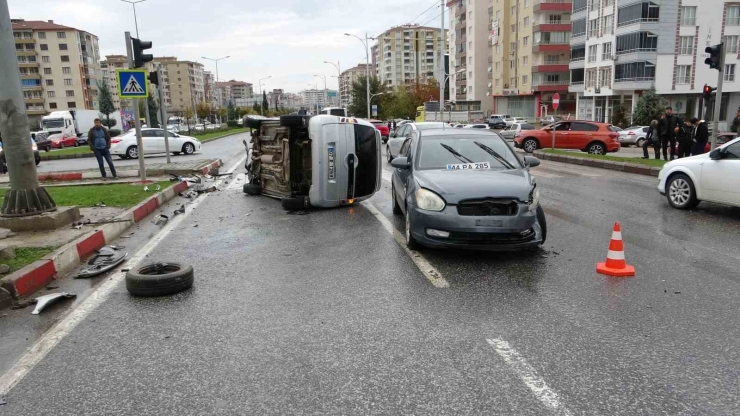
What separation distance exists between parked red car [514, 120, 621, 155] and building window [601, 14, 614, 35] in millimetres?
36231

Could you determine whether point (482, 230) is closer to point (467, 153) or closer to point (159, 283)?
point (467, 153)

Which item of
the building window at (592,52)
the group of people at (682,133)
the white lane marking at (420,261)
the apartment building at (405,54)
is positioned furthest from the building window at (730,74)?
the apartment building at (405,54)

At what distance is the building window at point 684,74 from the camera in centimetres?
5262

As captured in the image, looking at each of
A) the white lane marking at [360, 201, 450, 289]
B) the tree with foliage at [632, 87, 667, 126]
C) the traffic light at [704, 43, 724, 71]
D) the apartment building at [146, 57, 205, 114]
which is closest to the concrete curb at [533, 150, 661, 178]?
the traffic light at [704, 43, 724, 71]

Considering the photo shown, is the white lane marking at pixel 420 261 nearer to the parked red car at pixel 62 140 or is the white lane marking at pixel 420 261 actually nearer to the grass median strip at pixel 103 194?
the grass median strip at pixel 103 194

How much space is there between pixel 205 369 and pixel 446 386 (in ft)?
5.60

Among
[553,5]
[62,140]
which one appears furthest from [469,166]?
[553,5]

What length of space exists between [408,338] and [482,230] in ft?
7.76

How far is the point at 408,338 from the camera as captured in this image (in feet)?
14.1

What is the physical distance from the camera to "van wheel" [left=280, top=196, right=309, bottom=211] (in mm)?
10688

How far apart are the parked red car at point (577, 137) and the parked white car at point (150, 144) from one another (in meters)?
17.9

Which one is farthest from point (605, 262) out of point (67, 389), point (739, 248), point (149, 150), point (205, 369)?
point (149, 150)

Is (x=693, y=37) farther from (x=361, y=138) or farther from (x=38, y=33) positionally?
(x=38, y=33)

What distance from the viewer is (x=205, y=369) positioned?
3.82 metres
